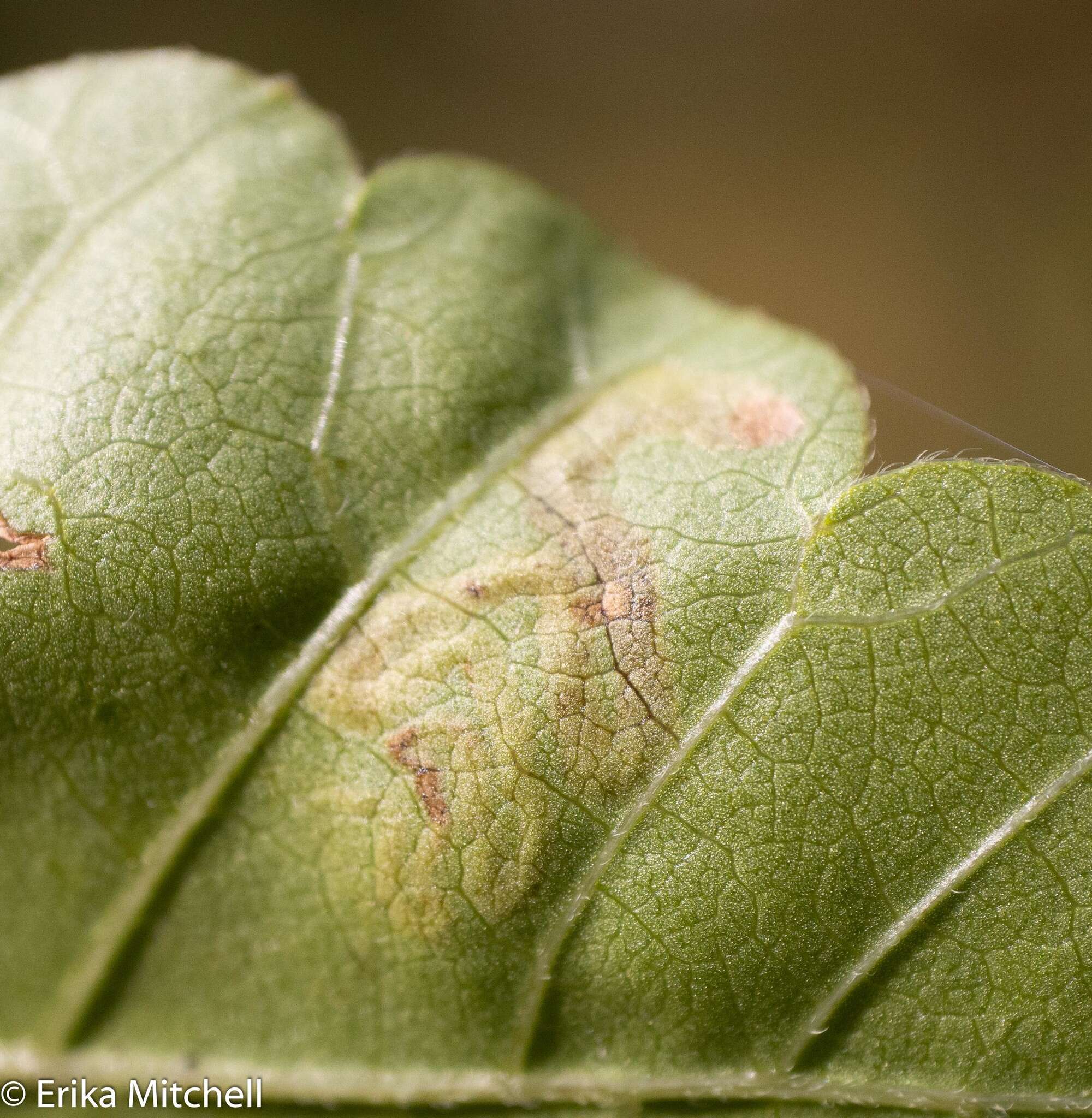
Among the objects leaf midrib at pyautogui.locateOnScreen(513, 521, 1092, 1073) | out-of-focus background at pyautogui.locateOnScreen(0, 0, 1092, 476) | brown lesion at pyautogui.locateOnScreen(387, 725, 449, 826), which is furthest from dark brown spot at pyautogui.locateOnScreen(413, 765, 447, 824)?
out-of-focus background at pyautogui.locateOnScreen(0, 0, 1092, 476)

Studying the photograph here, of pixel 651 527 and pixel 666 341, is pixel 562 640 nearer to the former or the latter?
pixel 651 527

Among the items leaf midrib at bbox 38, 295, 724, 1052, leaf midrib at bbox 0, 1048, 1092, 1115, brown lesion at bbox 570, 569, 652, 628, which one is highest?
brown lesion at bbox 570, 569, 652, 628

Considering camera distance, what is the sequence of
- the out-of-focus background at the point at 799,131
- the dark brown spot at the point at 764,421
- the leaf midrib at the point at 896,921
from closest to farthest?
the leaf midrib at the point at 896,921
the dark brown spot at the point at 764,421
the out-of-focus background at the point at 799,131

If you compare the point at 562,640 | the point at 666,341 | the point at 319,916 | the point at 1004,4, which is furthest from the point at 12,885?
the point at 1004,4

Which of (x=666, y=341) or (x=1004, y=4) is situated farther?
(x=1004, y=4)

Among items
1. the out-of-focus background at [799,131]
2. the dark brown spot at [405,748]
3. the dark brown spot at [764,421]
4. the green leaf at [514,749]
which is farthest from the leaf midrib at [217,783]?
the out-of-focus background at [799,131]

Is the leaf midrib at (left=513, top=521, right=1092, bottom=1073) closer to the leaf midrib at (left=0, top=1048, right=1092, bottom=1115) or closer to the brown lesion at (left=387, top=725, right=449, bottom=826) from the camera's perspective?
the leaf midrib at (left=0, top=1048, right=1092, bottom=1115)

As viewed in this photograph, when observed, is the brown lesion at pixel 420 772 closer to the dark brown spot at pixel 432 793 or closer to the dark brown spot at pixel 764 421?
the dark brown spot at pixel 432 793
